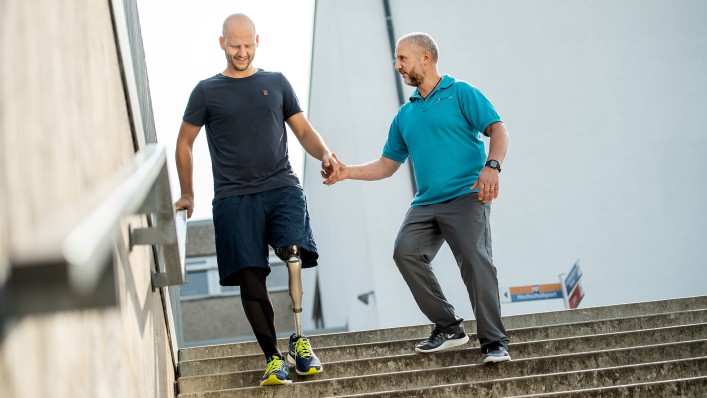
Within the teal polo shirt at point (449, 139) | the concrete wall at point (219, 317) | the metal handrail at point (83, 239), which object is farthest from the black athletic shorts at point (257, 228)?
the concrete wall at point (219, 317)

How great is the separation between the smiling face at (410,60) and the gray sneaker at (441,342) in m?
1.37

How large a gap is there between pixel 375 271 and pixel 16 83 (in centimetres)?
943

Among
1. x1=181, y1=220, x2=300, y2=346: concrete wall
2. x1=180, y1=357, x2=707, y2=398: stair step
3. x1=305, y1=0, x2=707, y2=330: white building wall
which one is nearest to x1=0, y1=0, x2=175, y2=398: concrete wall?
x1=180, y1=357, x2=707, y2=398: stair step

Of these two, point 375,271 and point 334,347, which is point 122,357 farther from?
point 375,271

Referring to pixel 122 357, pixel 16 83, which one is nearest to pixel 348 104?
pixel 122 357

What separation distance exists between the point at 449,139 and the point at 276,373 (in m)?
1.55

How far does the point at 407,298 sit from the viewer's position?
10.9 m

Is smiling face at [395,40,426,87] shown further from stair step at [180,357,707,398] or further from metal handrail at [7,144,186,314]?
metal handrail at [7,144,186,314]

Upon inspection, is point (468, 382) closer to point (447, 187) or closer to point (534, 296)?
point (447, 187)

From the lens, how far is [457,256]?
4.92 meters

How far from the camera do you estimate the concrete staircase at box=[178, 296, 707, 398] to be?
14.4ft

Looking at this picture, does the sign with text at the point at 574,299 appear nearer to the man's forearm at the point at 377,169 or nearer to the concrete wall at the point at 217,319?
the man's forearm at the point at 377,169

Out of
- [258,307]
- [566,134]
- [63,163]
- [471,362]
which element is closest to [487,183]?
[471,362]

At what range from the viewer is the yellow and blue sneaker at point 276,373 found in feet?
14.6
